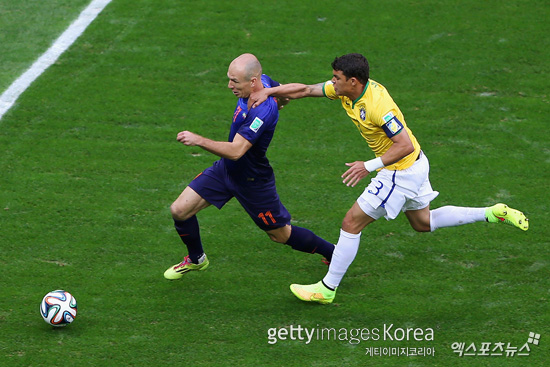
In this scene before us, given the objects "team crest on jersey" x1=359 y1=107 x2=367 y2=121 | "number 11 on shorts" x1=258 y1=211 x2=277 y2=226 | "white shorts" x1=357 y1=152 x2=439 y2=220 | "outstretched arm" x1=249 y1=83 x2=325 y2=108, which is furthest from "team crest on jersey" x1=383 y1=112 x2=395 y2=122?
"number 11 on shorts" x1=258 y1=211 x2=277 y2=226

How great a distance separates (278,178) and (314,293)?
2.33 metres

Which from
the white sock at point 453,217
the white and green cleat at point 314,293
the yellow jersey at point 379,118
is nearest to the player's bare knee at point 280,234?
the white and green cleat at point 314,293

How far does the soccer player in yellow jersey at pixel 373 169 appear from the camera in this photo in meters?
6.41

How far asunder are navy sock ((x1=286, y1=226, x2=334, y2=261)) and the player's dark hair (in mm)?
1642

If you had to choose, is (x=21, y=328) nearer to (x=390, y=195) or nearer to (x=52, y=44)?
(x=390, y=195)

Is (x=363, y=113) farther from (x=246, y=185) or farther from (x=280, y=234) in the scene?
(x=280, y=234)

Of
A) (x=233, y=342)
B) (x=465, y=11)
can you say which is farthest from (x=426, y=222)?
(x=465, y=11)

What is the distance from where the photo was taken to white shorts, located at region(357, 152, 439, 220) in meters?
6.64

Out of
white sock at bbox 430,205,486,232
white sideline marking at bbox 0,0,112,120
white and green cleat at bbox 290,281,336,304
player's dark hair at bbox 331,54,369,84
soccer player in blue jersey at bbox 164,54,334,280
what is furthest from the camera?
white sideline marking at bbox 0,0,112,120

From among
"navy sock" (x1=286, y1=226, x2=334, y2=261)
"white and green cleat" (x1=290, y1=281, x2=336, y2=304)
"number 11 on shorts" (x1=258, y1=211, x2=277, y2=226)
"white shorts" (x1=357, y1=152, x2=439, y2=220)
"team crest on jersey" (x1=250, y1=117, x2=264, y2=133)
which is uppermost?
"team crest on jersey" (x1=250, y1=117, x2=264, y2=133)

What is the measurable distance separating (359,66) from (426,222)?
1736mm

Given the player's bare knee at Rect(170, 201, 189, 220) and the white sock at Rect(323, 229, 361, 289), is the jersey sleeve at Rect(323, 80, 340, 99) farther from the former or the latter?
the player's bare knee at Rect(170, 201, 189, 220)

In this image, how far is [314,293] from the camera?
6.84 meters

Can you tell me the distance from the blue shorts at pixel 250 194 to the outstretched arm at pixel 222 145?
0.61 meters
